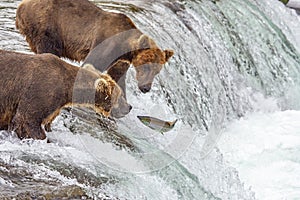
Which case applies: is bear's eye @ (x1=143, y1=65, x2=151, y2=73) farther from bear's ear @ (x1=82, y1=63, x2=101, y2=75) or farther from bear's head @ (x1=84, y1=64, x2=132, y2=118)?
bear's head @ (x1=84, y1=64, x2=132, y2=118)

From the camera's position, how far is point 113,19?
20.7 ft

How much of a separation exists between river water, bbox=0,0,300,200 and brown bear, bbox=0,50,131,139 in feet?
0.46

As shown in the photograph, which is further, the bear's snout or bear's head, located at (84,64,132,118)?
the bear's snout

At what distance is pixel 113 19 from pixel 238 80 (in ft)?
9.48

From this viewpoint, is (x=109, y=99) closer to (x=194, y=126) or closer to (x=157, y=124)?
(x=157, y=124)

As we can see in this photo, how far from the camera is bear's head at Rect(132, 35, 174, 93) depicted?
5.94 meters

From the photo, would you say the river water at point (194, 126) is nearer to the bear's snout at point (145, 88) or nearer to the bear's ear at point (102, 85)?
the bear's snout at point (145, 88)

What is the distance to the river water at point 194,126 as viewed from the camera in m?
4.44

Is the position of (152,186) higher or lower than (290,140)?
higher

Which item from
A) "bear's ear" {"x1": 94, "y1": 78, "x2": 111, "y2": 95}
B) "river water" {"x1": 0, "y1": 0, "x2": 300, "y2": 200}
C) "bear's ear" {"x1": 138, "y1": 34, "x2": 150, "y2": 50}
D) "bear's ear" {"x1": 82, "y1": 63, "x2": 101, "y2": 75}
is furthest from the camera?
"bear's ear" {"x1": 138, "y1": 34, "x2": 150, "y2": 50}

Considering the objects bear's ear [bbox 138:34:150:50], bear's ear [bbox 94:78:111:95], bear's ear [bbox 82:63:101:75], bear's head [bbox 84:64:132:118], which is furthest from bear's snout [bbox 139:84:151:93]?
bear's ear [bbox 94:78:111:95]

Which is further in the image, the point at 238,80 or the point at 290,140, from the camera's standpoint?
the point at 238,80

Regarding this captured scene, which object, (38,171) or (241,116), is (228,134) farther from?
(38,171)

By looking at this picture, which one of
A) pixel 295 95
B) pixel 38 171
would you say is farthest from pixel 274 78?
pixel 38 171
